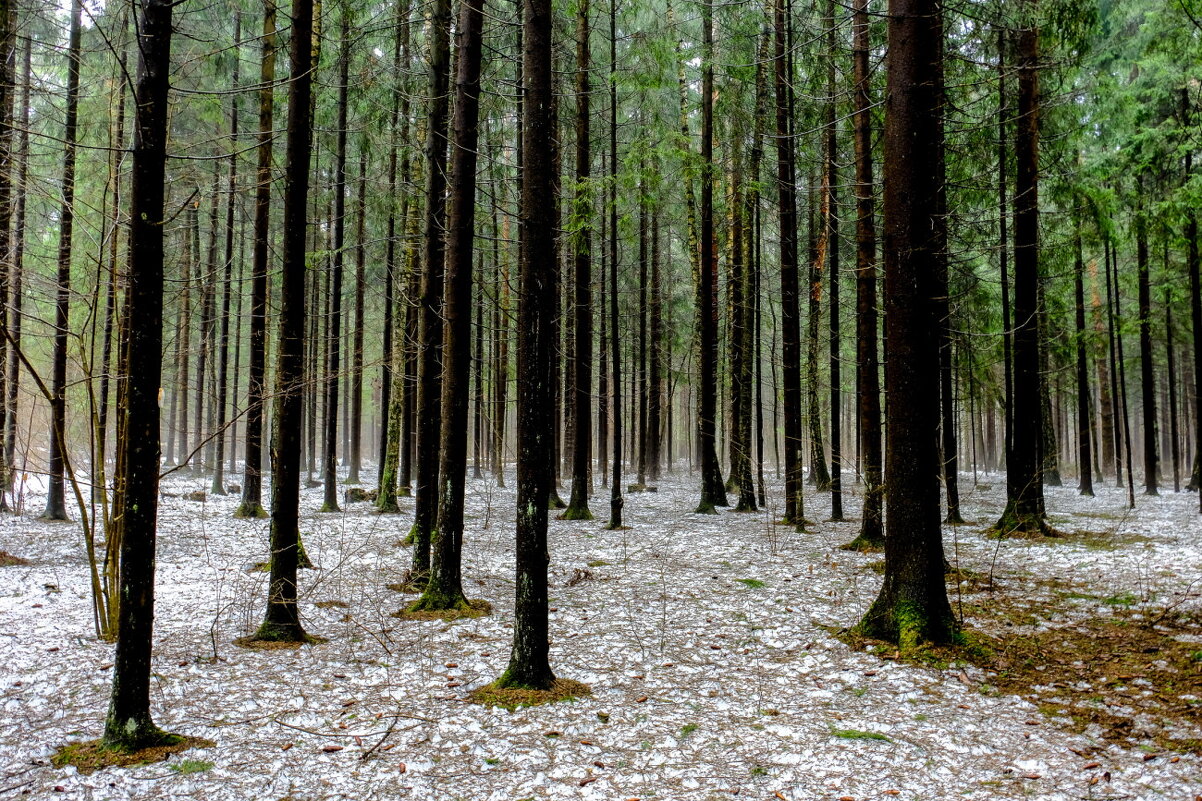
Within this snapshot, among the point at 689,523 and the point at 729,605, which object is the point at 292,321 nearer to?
the point at 729,605

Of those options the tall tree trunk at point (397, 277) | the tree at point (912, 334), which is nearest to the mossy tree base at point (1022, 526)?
the tree at point (912, 334)

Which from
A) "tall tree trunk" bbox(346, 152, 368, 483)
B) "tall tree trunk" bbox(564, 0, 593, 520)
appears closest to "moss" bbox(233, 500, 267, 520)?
"tall tree trunk" bbox(346, 152, 368, 483)

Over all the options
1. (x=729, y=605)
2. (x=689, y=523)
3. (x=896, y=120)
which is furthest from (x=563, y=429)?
(x=896, y=120)

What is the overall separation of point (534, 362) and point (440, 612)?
3.90 metres

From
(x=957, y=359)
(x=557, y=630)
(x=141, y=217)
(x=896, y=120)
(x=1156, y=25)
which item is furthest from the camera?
(x=957, y=359)

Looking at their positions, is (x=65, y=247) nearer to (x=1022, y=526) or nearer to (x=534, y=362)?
(x=534, y=362)

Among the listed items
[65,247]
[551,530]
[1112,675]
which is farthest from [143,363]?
[551,530]

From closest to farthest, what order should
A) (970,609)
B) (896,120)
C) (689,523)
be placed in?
(896,120) < (970,609) < (689,523)

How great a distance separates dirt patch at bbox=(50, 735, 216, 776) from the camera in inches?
156

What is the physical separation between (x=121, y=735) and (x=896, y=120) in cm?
794

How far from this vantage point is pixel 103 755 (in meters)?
4.05

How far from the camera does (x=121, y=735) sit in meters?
4.13

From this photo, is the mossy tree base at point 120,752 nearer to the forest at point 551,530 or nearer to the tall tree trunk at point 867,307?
the forest at point 551,530

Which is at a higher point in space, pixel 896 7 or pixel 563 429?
pixel 896 7
